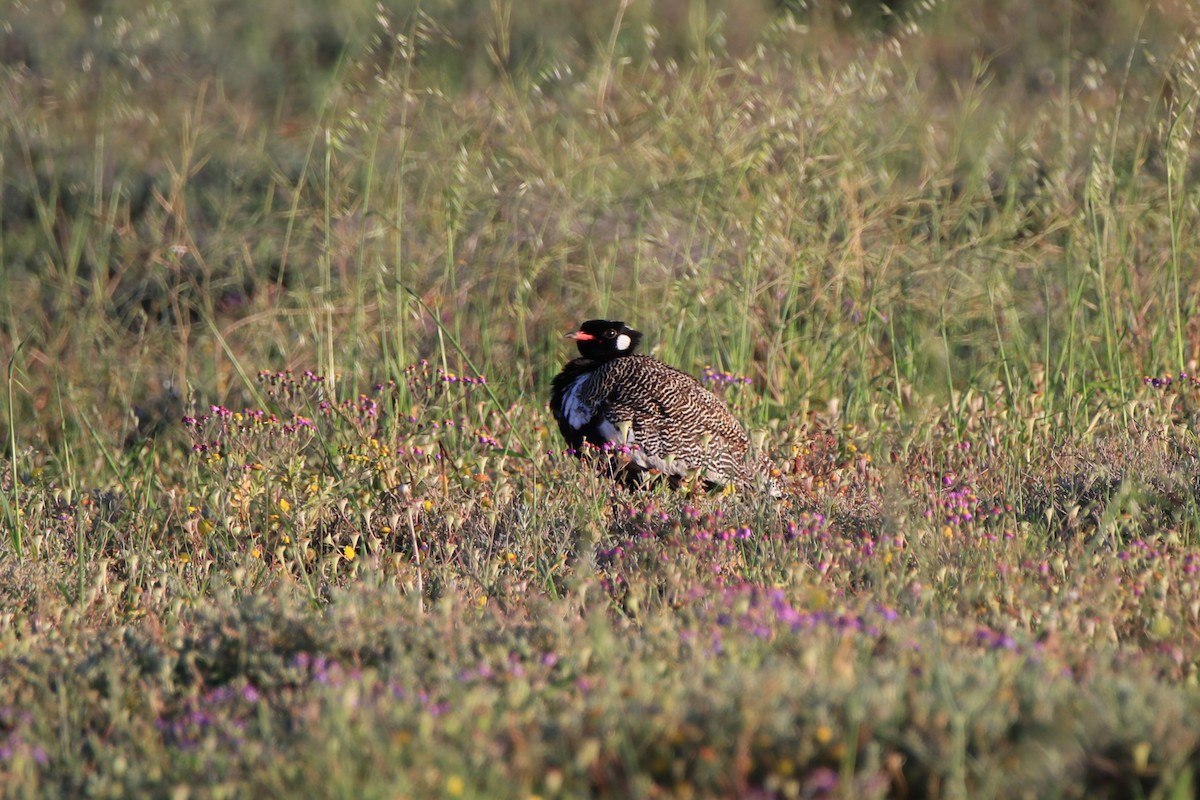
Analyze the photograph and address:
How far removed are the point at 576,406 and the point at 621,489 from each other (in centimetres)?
69

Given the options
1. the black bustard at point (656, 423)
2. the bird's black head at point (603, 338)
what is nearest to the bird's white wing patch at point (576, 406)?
the black bustard at point (656, 423)

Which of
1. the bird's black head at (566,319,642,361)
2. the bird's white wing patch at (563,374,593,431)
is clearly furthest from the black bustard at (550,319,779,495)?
the bird's black head at (566,319,642,361)

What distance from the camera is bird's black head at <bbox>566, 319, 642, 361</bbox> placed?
594cm

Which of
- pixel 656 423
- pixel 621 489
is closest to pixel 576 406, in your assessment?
pixel 656 423

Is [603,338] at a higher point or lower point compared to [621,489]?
higher

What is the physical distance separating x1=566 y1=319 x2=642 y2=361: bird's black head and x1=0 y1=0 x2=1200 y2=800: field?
0.39 metres

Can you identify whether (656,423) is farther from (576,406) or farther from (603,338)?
(603,338)

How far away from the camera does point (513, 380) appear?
249 inches

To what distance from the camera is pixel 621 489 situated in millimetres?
5023

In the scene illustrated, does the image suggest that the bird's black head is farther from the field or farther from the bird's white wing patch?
the field

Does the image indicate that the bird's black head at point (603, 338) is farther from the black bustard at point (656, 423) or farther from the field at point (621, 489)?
the field at point (621, 489)

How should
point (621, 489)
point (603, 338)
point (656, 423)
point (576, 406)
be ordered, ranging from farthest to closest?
point (603, 338) → point (576, 406) → point (656, 423) → point (621, 489)

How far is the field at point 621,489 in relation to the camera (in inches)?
101

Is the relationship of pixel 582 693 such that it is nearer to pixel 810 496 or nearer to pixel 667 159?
pixel 810 496
